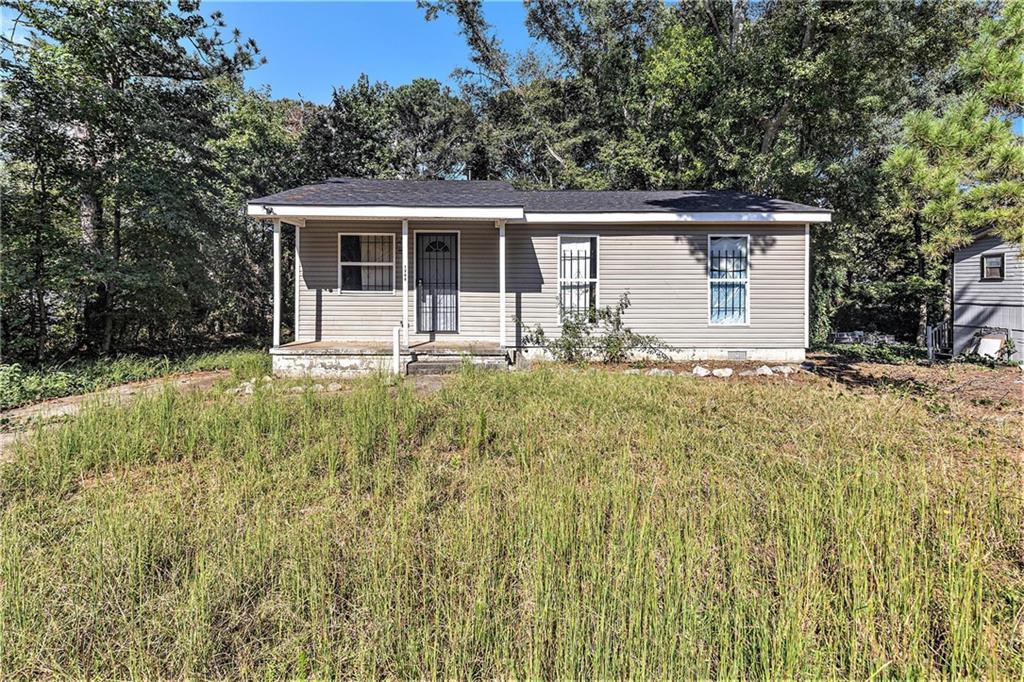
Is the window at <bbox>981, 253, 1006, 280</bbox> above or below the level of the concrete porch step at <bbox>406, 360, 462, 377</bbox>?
above

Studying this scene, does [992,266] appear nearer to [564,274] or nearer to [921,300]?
[921,300]

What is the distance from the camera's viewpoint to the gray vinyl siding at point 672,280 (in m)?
9.00

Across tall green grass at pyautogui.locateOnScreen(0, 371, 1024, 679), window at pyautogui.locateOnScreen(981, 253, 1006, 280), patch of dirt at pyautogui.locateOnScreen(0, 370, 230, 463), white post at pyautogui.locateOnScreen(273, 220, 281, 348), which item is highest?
window at pyautogui.locateOnScreen(981, 253, 1006, 280)

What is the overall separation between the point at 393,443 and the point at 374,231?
6.45 meters

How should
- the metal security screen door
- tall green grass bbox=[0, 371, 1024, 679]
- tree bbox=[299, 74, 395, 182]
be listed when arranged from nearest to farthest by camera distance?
tall green grass bbox=[0, 371, 1024, 679] → the metal security screen door → tree bbox=[299, 74, 395, 182]

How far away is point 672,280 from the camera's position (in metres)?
9.16

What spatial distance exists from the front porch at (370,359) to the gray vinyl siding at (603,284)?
1.32 m

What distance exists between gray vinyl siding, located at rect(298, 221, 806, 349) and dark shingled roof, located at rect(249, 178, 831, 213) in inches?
15.6

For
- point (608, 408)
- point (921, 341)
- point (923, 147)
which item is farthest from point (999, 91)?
point (921, 341)

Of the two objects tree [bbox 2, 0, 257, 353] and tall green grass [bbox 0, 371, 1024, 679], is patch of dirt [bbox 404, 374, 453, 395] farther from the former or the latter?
tree [bbox 2, 0, 257, 353]

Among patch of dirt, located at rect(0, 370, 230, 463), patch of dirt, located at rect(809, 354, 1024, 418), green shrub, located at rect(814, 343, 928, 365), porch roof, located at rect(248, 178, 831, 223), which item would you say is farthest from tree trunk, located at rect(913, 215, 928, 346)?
patch of dirt, located at rect(0, 370, 230, 463)

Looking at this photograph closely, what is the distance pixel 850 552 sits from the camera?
2.24 meters

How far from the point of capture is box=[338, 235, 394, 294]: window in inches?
364

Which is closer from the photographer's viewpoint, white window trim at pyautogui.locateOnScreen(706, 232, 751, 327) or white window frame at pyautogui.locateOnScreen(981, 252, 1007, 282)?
white window trim at pyautogui.locateOnScreen(706, 232, 751, 327)
